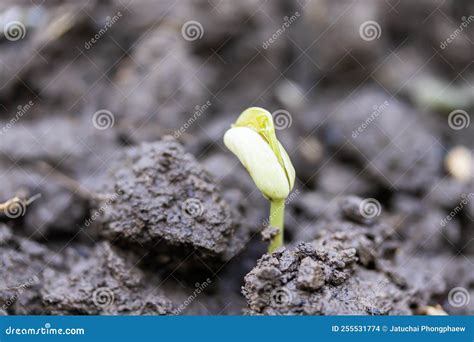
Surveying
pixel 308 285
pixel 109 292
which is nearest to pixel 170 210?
pixel 109 292

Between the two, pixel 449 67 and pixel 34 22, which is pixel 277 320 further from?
pixel 34 22

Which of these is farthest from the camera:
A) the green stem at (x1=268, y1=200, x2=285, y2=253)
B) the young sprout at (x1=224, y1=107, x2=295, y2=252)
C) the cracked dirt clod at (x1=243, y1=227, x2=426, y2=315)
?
the green stem at (x1=268, y1=200, x2=285, y2=253)

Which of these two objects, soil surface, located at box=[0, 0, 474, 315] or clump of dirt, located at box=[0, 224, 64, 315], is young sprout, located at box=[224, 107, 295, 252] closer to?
soil surface, located at box=[0, 0, 474, 315]

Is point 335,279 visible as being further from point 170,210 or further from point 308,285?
point 170,210

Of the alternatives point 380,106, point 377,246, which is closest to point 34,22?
point 380,106

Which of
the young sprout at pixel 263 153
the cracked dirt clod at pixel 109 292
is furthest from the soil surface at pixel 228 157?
the young sprout at pixel 263 153

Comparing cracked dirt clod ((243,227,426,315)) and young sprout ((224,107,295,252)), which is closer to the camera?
cracked dirt clod ((243,227,426,315))

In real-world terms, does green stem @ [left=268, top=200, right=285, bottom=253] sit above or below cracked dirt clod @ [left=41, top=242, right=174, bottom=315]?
above

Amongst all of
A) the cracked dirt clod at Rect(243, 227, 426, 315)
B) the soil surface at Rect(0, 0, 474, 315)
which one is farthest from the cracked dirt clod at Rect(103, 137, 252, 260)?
the cracked dirt clod at Rect(243, 227, 426, 315)

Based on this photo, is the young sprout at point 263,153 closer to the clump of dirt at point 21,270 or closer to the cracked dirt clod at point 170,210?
the cracked dirt clod at point 170,210
